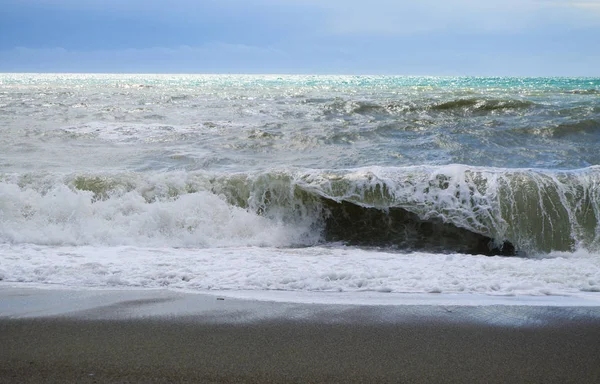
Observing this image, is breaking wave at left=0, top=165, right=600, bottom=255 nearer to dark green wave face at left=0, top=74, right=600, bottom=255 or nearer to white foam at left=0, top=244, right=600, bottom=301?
dark green wave face at left=0, top=74, right=600, bottom=255

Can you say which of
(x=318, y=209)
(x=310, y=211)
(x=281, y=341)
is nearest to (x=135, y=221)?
(x=310, y=211)

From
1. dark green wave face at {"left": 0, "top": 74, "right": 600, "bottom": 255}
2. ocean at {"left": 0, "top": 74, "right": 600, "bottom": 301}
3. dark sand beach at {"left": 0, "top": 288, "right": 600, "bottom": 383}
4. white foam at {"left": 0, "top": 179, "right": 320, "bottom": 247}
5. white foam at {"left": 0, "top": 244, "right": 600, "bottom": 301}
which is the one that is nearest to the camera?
dark sand beach at {"left": 0, "top": 288, "right": 600, "bottom": 383}

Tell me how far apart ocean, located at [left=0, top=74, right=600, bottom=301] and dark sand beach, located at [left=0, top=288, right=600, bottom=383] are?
516 mm

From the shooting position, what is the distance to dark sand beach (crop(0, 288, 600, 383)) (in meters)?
2.69

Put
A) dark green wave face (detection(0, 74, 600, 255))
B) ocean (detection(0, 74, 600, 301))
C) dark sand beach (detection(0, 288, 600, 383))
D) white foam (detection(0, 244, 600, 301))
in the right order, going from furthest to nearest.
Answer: dark green wave face (detection(0, 74, 600, 255)), ocean (detection(0, 74, 600, 301)), white foam (detection(0, 244, 600, 301)), dark sand beach (detection(0, 288, 600, 383))

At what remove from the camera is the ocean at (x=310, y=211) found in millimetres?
4523

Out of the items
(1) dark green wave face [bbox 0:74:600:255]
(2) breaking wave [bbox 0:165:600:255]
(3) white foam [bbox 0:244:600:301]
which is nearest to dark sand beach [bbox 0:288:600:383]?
(3) white foam [bbox 0:244:600:301]

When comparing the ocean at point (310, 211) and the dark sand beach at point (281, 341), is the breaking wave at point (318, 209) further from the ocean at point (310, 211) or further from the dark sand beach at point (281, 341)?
the dark sand beach at point (281, 341)

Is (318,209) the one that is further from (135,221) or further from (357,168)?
(135,221)

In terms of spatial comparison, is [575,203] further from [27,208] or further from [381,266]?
[27,208]

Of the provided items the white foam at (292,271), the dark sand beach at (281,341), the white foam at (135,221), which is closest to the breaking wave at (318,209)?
the white foam at (135,221)

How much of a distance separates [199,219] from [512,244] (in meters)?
3.60

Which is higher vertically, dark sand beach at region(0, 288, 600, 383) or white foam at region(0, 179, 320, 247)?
white foam at region(0, 179, 320, 247)

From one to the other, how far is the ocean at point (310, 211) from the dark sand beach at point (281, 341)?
0.52m
